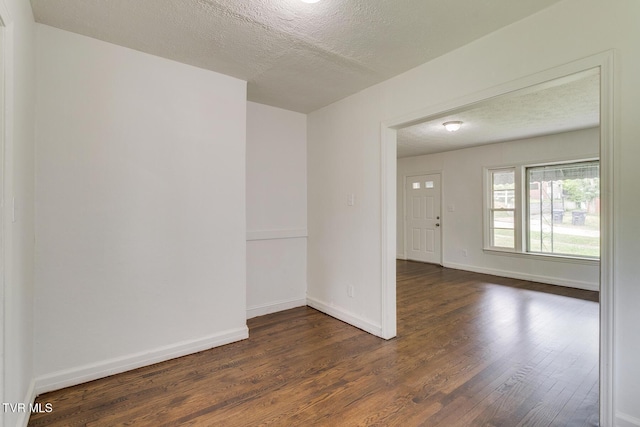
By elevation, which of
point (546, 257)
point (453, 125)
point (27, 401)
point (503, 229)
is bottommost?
point (27, 401)

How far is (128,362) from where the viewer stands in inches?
91.7

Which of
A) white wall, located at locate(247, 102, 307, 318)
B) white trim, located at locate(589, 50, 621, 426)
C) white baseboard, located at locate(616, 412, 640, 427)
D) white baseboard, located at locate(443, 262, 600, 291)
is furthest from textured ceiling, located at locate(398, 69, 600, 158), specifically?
white baseboard, located at locate(443, 262, 600, 291)

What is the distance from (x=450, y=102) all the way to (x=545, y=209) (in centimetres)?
408

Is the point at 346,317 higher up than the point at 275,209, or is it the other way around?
the point at 275,209

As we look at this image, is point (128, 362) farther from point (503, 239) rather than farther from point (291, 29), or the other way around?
point (503, 239)

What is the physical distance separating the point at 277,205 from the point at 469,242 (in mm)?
4181

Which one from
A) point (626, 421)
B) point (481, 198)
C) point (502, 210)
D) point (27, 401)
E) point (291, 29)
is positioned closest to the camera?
point (626, 421)

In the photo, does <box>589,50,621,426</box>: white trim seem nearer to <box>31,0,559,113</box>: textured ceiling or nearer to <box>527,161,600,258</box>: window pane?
<box>31,0,559,113</box>: textured ceiling

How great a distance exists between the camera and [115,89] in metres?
2.31

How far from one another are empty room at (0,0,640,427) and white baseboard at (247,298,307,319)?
34 mm

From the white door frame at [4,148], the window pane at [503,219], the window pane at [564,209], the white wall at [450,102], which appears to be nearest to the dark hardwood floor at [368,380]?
the white wall at [450,102]

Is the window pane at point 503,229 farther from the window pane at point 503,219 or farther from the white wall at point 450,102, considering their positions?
the white wall at point 450,102

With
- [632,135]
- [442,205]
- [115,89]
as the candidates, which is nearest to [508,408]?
[632,135]

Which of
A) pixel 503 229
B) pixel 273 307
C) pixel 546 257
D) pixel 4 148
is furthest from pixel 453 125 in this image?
pixel 4 148
